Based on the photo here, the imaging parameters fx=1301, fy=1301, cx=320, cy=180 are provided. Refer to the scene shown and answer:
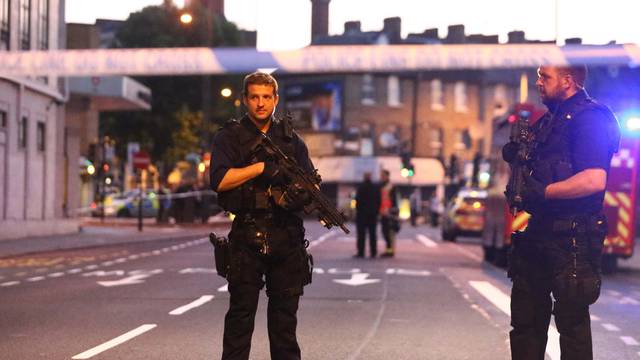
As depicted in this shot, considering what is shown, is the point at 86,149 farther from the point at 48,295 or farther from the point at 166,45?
the point at 48,295

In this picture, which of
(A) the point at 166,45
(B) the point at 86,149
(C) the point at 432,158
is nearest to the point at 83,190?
(A) the point at 166,45

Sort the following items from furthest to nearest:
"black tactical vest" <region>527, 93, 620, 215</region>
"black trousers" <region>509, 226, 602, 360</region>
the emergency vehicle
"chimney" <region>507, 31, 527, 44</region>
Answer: "chimney" <region>507, 31, 527, 44</region> → the emergency vehicle → "black tactical vest" <region>527, 93, 620, 215</region> → "black trousers" <region>509, 226, 602, 360</region>

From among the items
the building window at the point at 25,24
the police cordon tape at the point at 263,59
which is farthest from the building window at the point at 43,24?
the police cordon tape at the point at 263,59

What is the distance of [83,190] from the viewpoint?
88875 millimetres

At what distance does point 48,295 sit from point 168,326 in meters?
4.17

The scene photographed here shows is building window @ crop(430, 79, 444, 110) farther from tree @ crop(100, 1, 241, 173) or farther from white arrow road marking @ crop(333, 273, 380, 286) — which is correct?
white arrow road marking @ crop(333, 273, 380, 286)

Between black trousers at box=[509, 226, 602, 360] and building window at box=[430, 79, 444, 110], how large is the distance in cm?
7897

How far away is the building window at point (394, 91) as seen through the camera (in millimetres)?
84531

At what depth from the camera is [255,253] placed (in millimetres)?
6723

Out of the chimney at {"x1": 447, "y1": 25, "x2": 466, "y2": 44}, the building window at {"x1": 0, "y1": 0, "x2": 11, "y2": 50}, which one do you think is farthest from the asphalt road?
the chimney at {"x1": 447, "y1": 25, "x2": 466, "y2": 44}

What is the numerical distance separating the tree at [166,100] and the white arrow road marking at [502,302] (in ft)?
169

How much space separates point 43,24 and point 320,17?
5455 centimetres

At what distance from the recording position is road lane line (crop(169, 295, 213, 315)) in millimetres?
13297

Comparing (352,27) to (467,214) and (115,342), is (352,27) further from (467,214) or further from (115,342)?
(115,342)
